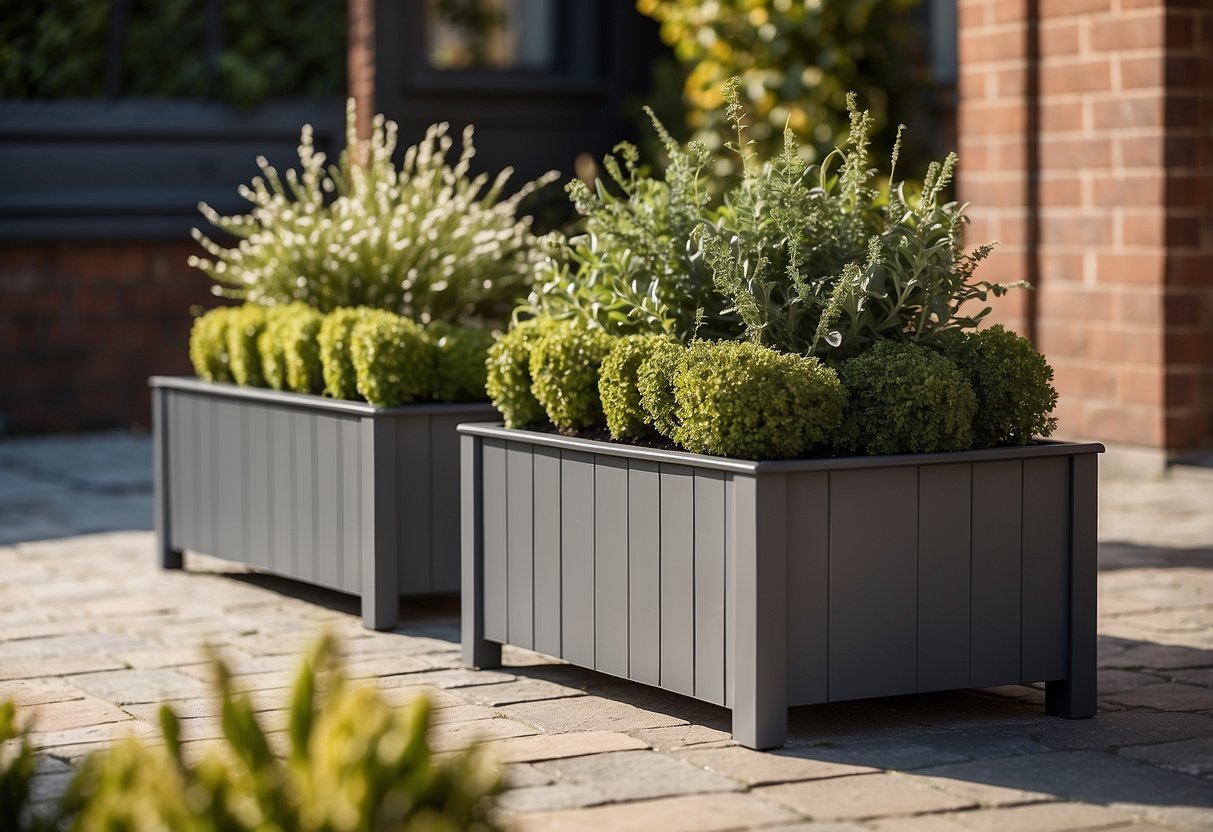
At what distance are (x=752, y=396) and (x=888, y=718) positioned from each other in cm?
84

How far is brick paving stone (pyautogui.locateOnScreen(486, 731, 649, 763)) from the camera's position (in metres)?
3.85

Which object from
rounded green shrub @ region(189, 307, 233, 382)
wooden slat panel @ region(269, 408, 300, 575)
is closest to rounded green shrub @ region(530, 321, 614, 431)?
wooden slat panel @ region(269, 408, 300, 575)

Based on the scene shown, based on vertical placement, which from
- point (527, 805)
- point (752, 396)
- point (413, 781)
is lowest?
point (527, 805)

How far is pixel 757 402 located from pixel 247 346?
8.60ft

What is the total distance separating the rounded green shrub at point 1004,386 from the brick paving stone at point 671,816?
1148 millimetres

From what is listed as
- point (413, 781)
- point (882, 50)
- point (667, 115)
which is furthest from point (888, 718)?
point (667, 115)

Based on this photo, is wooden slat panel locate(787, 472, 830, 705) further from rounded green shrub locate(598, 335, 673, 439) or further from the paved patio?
rounded green shrub locate(598, 335, 673, 439)

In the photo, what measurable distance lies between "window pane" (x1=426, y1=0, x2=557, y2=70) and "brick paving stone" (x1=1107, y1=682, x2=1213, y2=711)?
25.2 ft

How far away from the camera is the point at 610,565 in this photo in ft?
14.2

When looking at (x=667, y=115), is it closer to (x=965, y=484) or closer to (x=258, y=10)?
(x=258, y=10)

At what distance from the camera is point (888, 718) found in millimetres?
4234

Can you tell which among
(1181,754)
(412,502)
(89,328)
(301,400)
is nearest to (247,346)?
(301,400)

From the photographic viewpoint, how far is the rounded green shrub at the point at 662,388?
13.7 feet

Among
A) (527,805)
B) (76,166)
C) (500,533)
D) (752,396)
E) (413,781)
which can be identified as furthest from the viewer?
(76,166)
